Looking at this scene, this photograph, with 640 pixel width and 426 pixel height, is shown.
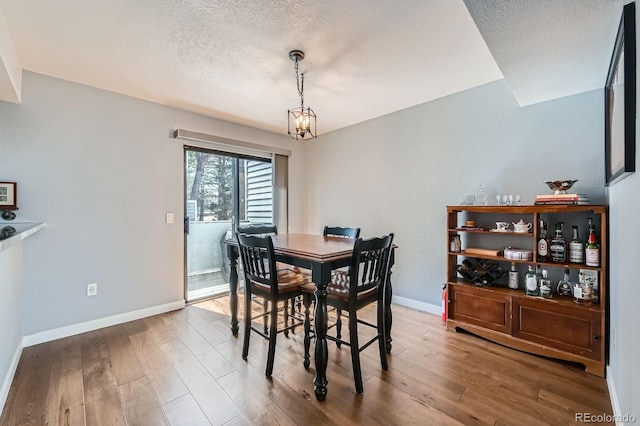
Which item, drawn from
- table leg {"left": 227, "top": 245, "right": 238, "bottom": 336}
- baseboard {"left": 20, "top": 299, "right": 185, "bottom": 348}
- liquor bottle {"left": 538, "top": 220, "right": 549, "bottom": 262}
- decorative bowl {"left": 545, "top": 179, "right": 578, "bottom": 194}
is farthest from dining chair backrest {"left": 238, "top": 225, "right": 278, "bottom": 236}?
decorative bowl {"left": 545, "top": 179, "right": 578, "bottom": 194}

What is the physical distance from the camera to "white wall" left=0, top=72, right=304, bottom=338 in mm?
2430

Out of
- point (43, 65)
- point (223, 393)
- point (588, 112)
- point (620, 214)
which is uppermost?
point (43, 65)

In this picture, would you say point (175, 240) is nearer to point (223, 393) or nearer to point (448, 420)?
point (223, 393)

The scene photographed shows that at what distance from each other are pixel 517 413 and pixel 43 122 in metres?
4.18

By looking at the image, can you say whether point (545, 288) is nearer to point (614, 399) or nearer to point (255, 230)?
point (614, 399)

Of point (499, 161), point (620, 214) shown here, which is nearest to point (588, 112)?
point (499, 161)

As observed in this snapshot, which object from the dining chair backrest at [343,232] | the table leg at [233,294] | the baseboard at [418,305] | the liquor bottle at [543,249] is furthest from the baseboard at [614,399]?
the table leg at [233,294]

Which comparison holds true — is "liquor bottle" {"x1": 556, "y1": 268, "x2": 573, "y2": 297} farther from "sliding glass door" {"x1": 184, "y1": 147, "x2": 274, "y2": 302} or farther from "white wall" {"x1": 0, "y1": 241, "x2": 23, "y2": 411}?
"white wall" {"x1": 0, "y1": 241, "x2": 23, "y2": 411}

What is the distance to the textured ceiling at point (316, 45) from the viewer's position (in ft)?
5.30

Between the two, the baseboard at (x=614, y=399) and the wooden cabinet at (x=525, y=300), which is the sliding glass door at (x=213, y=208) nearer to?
the wooden cabinet at (x=525, y=300)

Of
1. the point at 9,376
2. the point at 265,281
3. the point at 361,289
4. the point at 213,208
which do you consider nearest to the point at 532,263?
the point at 361,289

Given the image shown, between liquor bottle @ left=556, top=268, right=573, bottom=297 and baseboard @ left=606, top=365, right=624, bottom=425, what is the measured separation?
53 cm

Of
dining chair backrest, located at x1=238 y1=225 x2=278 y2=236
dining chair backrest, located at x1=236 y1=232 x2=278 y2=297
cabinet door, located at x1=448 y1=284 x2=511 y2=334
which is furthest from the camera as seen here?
dining chair backrest, located at x1=238 y1=225 x2=278 y2=236

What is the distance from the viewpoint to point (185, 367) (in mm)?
2078
